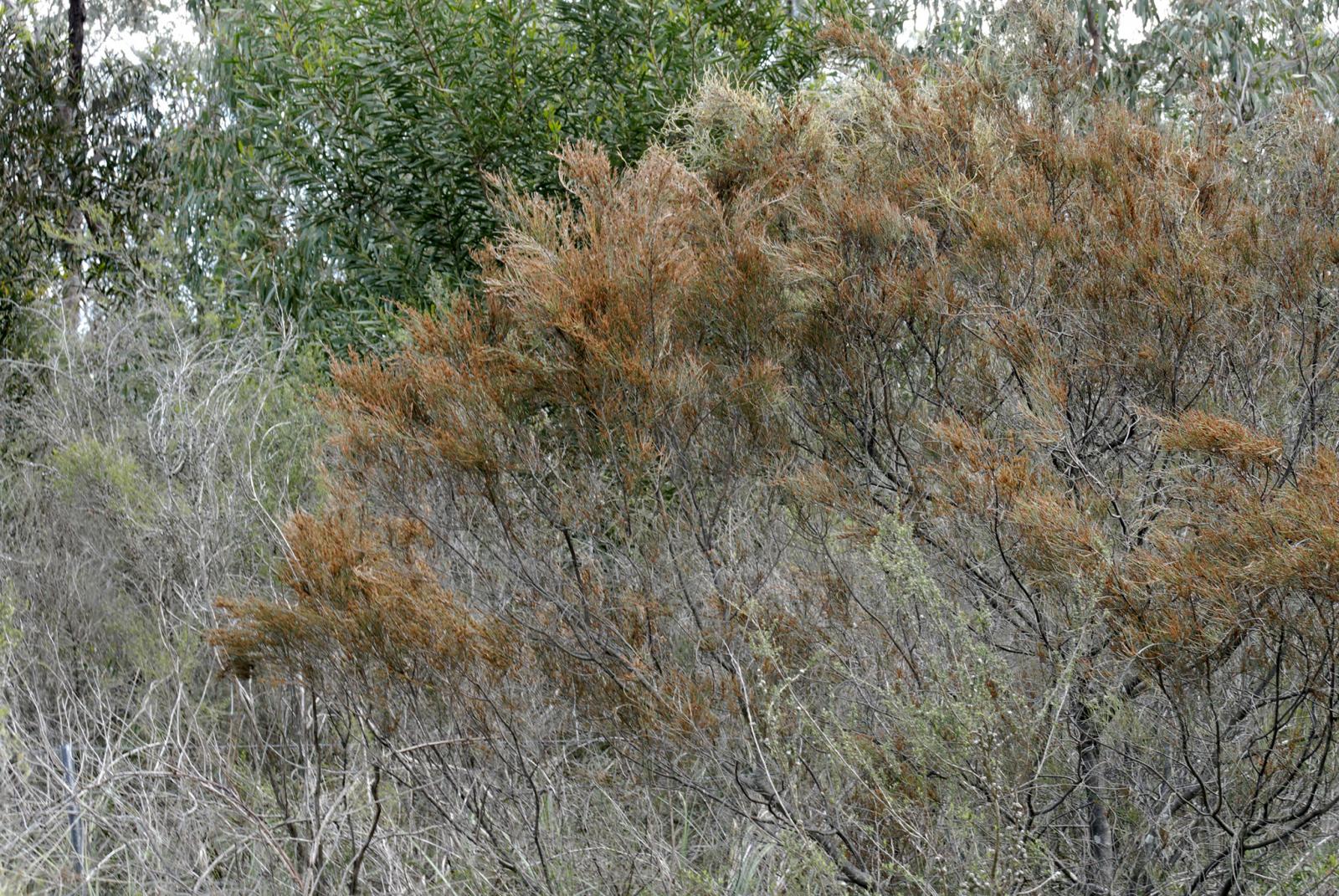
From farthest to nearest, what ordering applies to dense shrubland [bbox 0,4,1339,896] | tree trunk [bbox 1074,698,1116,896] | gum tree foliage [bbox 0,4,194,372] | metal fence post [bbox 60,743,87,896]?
gum tree foliage [bbox 0,4,194,372] < metal fence post [bbox 60,743,87,896] < tree trunk [bbox 1074,698,1116,896] < dense shrubland [bbox 0,4,1339,896]

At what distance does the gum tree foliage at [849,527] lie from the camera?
3.32 m

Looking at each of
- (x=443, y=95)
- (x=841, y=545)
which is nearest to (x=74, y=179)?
(x=443, y=95)

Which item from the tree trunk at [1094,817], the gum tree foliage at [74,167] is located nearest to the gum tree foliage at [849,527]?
the tree trunk at [1094,817]

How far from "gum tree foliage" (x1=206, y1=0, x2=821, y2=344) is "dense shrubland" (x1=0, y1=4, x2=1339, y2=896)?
8.75 feet

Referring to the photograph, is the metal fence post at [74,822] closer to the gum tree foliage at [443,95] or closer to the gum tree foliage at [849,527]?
the gum tree foliage at [849,527]

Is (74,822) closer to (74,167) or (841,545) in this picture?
(841,545)

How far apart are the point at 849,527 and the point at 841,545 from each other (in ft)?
0.30

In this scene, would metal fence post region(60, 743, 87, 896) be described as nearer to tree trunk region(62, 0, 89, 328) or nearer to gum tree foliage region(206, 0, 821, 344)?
gum tree foliage region(206, 0, 821, 344)

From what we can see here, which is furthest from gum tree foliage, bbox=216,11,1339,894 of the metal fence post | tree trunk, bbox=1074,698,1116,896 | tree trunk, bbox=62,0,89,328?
tree trunk, bbox=62,0,89,328

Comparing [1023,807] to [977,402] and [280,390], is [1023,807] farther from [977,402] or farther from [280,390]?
[280,390]

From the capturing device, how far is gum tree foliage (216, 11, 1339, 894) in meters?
3.32

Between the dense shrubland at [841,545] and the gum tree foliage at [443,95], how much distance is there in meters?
2.67

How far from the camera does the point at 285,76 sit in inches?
313

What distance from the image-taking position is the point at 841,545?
4098 mm
